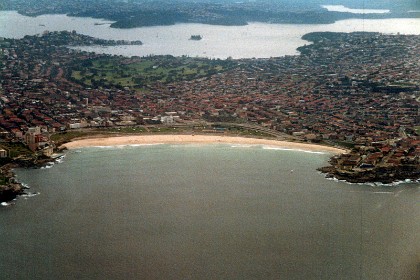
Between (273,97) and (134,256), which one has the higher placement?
(273,97)

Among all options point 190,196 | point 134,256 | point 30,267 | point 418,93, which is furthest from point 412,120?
point 30,267

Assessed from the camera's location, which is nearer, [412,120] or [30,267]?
[30,267]

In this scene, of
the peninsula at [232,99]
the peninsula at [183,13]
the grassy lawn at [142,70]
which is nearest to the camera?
the peninsula at [232,99]

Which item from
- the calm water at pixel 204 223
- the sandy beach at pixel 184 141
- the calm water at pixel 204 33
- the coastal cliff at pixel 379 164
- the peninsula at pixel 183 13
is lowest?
the calm water at pixel 204 223

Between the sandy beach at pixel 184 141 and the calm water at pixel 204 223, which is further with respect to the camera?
the sandy beach at pixel 184 141

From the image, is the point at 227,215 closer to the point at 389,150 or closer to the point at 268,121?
the point at 389,150

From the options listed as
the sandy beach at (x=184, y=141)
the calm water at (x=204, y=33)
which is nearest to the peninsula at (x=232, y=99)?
the sandy beach at (x=184, y=141)

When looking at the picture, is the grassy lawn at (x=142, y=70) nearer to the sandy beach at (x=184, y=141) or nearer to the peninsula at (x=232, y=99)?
the peninsula at (x=232, y=99)

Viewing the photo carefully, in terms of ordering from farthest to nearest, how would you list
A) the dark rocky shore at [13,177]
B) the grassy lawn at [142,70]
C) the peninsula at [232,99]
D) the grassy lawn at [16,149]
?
1. the grassy lawn at [142,70]
2. the peninsula at [232,99]
3. the grassy lawn at [16,149]
4. the dark rocky shore at [13,177]
